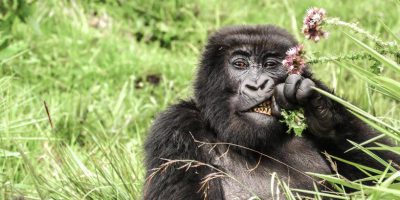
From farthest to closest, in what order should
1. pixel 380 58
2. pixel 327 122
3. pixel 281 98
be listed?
pixel 327 122 < pixel 281 98 < pixel 380 58

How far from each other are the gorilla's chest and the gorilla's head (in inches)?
4.2

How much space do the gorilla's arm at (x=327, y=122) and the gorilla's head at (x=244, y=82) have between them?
18 cm

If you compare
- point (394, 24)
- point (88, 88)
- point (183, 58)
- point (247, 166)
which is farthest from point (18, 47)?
point (394, 24)

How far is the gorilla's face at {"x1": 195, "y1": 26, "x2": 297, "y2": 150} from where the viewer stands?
12.9 ft

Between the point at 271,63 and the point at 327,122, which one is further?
the point at 271,63

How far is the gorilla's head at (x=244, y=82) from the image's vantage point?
12.9ft

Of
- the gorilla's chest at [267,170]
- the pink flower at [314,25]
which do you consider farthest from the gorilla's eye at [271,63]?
the pink flower at [314,25]

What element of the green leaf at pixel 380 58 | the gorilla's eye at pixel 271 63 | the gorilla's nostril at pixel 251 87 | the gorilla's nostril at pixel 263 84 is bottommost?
the gorilla's nostril at pixel 251 87

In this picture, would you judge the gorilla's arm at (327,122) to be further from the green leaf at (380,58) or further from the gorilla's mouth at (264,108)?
the green leaf at (380,58)

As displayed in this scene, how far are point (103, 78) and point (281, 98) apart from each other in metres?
3.19

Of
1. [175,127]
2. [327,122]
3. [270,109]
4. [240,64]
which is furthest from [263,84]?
[175,127]

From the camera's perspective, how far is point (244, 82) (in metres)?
4.06

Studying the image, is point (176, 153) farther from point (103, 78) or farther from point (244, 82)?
point (103, 78)

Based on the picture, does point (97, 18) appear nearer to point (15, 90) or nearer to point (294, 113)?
point (15, 90)
